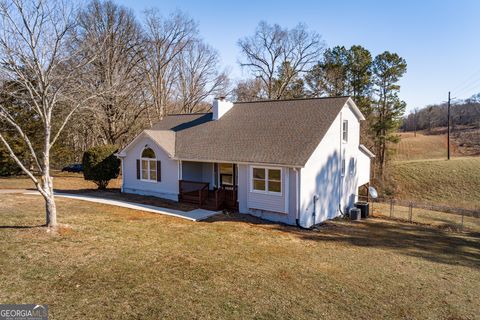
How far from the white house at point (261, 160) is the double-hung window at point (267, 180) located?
0.15ft

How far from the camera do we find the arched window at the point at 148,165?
59.8 feet

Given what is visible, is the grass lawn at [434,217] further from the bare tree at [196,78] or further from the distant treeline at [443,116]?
the distant treeline at [443,116]

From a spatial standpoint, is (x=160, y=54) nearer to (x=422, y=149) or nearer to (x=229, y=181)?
(x=229, y=181)

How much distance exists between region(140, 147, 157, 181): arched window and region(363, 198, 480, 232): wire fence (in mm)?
13441

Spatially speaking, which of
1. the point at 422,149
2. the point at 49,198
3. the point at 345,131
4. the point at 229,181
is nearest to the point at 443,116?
the point at 422,149

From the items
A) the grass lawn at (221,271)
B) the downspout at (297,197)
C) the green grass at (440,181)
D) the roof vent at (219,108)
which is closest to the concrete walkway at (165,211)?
the grass lawn at (221,271)

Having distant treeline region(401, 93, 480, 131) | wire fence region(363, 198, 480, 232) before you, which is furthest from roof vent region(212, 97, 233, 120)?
distant treeline region(401, 93, 480, 131)

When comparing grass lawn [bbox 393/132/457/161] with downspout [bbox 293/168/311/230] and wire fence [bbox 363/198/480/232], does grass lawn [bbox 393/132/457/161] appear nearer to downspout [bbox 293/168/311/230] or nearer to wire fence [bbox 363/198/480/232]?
wire fence [bbox 363/198/480/232]

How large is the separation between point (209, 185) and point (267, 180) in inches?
183

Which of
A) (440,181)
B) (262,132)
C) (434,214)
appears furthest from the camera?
(440,181)

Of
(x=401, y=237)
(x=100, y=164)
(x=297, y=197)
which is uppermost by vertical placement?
(x=100, y=164)

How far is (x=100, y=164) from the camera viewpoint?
816 inches

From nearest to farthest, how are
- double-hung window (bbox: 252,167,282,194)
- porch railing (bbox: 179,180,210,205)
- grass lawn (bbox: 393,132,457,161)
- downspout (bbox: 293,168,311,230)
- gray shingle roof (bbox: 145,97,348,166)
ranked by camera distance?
downspout (bbox: 293,168,311,230), double-hung window (bbox: 252,167,282,194), gray shingle roof (bbox: 145,97,348,166), porch railing (bbox: 179,180,210,205), grass lawn (bbox: 393,132,457,161)

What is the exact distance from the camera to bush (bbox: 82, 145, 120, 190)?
2064 cm
